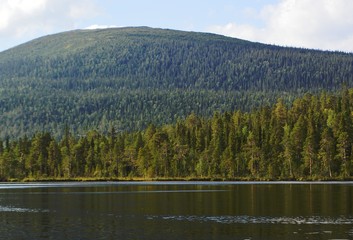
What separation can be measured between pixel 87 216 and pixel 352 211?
29692mm

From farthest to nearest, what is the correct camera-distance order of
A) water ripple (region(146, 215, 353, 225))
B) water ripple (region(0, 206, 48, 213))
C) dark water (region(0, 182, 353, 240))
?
water ripple (region(0, 206, 48, 213)), water ripple (region(146, 215, 353, 225)), dark water (region(0, 182, 353, 240))

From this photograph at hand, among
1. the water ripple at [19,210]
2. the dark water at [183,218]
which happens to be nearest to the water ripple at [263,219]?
the dark water at [183,218]

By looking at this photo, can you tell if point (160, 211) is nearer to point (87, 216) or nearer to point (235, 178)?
point (87, 216)

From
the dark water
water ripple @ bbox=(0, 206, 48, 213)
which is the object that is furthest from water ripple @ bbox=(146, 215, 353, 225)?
water ripple @ bbox=(0, 206, 48, 213)

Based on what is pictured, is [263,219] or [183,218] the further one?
[183,218]

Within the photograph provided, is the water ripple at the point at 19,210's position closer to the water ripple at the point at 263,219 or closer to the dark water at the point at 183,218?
the dark water at the point at 183,218

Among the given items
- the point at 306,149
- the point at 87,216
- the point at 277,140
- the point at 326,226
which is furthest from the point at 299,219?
the point at 277,140

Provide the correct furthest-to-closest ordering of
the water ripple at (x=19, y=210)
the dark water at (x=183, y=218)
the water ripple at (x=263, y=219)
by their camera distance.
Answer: the water ripple at (x=19, y=210) → the water ripple at (x=263, y=219) → the dark water at (x=183, y=218)

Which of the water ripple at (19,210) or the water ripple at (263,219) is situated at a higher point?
the water ripple at (263,219)

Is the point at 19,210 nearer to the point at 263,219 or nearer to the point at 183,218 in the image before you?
the point at 183,218

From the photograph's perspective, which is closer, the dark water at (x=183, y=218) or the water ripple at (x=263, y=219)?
the dark water at (x=183, y=218)

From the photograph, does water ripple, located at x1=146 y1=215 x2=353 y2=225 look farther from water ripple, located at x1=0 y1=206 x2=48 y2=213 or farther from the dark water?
water ripple, located at x1=0 y1=206 x2=48 y2=213

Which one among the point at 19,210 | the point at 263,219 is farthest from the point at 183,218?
the point at 19,210

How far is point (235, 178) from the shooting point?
19150 cm
